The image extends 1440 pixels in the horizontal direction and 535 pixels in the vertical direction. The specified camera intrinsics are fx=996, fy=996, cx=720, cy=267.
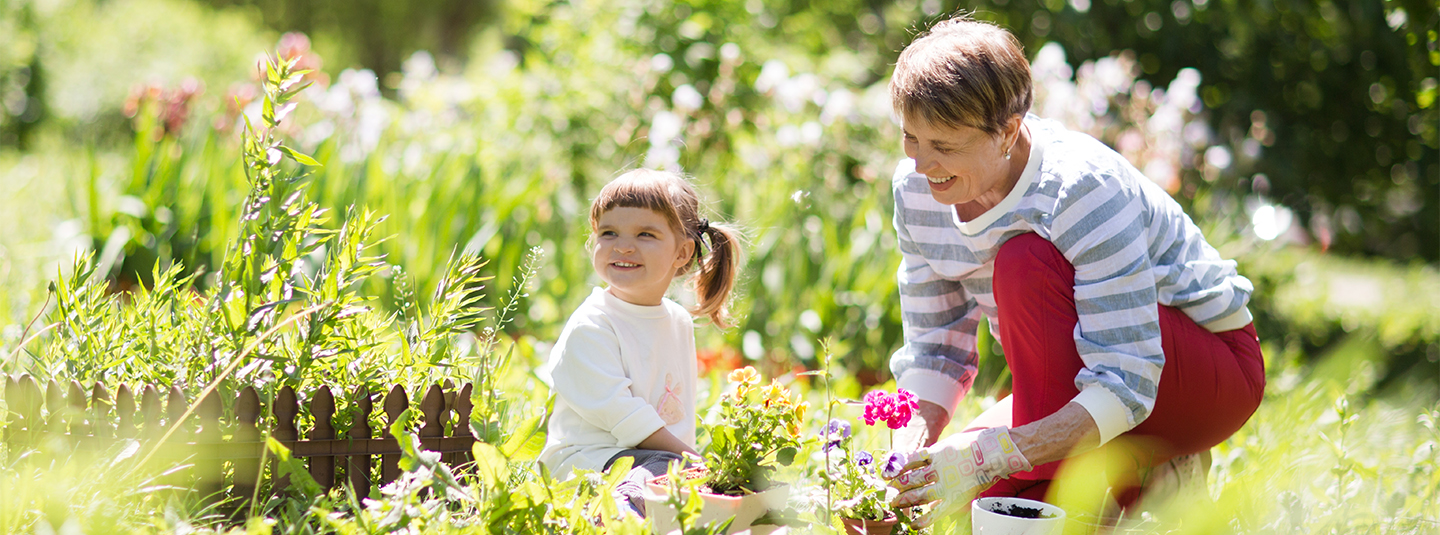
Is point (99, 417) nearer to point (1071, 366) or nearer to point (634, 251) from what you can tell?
point (634, 251)

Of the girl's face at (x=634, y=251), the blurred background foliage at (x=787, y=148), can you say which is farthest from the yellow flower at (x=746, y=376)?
the blurred background foliage at (x=787, y=148)

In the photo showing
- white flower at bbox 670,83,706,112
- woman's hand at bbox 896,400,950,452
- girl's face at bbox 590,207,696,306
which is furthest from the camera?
white flower at bbox 670,83,706,112

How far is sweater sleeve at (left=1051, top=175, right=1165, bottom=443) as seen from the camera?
1743mm

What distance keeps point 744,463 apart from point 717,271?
700 mm

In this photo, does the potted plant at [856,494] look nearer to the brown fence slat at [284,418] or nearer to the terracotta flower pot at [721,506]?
the terracotta flower pot at [721,506]

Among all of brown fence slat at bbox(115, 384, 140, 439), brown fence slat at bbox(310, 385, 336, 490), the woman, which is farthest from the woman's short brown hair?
brown fence slat at bbox(115, 384, 140, 439)

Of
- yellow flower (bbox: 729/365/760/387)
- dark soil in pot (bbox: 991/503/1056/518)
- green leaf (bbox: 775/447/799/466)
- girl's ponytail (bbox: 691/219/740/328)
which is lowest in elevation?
dark soil in pot (bbox: 991/503/1056/518)

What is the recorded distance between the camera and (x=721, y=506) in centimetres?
149

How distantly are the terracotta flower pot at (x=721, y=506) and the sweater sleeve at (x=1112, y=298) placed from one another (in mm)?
590

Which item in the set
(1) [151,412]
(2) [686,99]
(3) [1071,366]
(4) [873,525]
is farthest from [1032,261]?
(2) [686,99]

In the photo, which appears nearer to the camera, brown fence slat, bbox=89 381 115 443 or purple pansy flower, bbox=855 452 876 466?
brown fence slat, bbox=89 381 115 443

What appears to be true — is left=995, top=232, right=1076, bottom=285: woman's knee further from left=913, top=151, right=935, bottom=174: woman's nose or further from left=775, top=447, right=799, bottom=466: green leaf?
left=775, top=447, right=799, bottom=466: green leaf

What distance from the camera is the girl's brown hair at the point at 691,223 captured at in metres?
1.95

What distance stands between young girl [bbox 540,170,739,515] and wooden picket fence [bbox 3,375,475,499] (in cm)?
31
